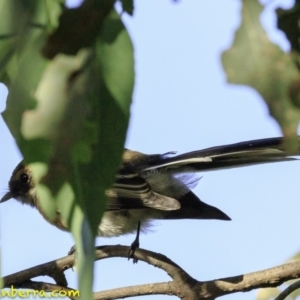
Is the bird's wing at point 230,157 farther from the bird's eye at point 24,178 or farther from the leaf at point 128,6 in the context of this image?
the leaf at point 128,6

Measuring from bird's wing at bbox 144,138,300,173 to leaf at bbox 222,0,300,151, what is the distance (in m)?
0.90

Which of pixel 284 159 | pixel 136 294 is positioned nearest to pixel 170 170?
pixel 284 159

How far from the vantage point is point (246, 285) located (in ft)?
5.05

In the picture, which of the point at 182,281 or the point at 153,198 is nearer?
the point at 182,281

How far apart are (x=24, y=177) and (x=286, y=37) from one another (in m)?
2.72

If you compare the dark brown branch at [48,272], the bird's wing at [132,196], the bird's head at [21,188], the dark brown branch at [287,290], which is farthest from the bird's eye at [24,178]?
the dark brown branch at [287,290]

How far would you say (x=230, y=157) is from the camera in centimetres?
231

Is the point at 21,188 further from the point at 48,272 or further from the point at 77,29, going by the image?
the point at 77,29

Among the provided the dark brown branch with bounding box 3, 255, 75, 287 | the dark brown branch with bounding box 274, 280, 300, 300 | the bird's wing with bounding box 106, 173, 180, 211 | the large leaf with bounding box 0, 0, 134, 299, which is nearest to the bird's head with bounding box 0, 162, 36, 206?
the bird's wing with bounding box 106, 173, 180, 211

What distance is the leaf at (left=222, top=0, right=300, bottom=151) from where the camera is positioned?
2.16 ft

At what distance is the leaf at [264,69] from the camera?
658 mm

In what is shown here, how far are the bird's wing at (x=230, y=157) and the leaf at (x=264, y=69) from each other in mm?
900

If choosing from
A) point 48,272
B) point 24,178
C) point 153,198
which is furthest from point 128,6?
point 24,178

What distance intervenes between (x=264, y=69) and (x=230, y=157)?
1.62 metres
